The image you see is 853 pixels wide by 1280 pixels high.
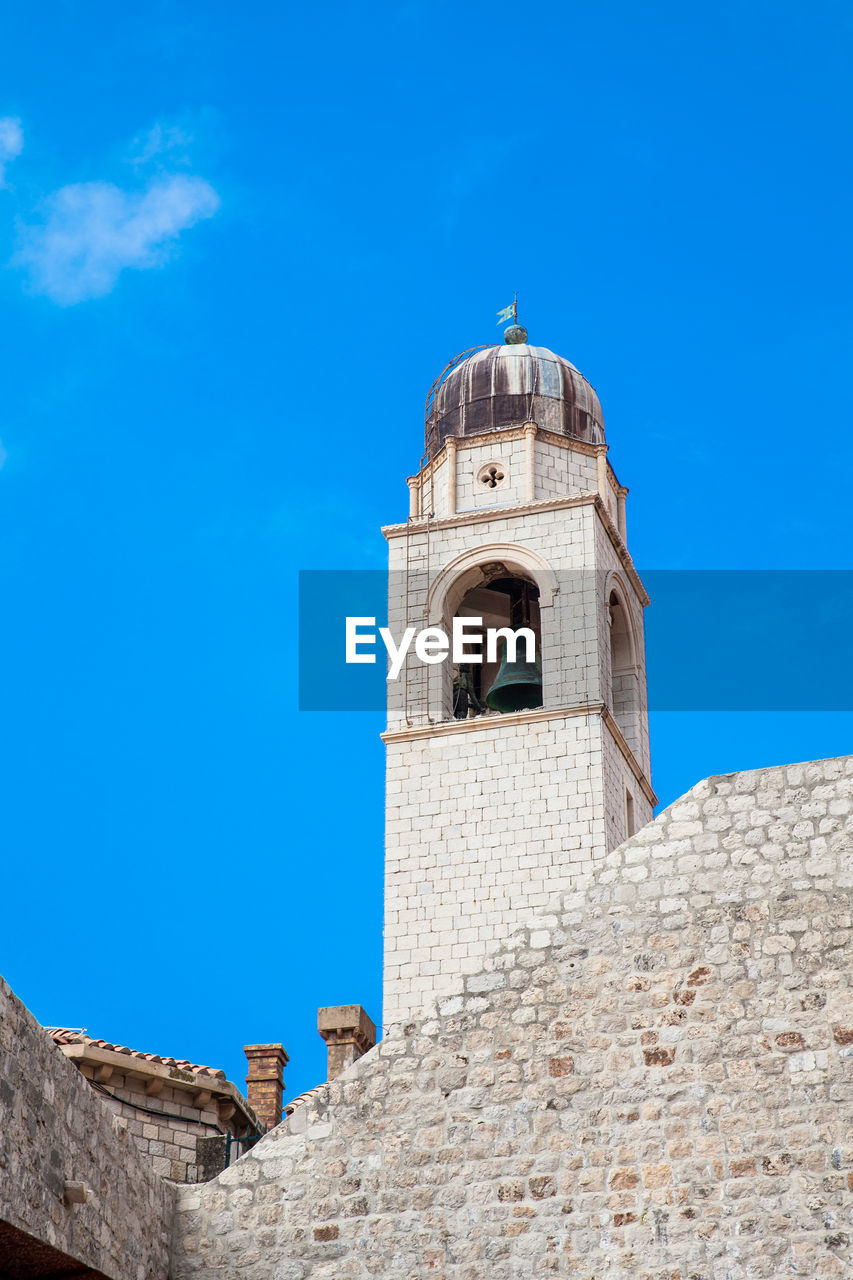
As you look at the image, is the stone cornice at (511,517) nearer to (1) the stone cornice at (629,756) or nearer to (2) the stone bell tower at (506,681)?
(2) the stone bell tower at (506,681)

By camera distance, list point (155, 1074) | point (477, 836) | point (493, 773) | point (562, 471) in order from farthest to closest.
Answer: point (562, 471), point (493, 773), point (477, 836), point (155, 1074)

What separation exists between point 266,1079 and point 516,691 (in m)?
8.17

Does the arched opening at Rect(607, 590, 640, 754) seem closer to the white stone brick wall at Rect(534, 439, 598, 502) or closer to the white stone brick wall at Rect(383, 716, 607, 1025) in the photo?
the white stone brick wall at Rect(534, 439, 598, 502)

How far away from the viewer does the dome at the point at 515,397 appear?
29438 millimetres

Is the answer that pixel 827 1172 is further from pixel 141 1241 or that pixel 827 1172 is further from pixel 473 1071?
pixel 141 1241

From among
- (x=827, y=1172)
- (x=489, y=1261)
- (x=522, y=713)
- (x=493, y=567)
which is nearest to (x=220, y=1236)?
(x=489, y=1261)

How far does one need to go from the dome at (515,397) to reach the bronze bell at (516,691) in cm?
461

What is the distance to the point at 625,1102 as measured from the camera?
9344 millimetres

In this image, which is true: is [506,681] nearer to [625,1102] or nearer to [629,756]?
[629,756]

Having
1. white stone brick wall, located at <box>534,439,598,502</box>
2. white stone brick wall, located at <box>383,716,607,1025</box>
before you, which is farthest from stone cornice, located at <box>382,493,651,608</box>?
white stone brick wall, located at <box>383,716,607,1025</box>

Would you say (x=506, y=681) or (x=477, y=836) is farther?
(x=506, y=681)

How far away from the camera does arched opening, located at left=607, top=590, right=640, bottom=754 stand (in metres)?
27.9

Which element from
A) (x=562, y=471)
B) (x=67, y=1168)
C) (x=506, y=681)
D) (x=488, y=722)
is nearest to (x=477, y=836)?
(x=488, y=722)

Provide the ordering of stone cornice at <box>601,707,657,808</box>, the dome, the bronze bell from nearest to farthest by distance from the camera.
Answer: stone cornice at <box>601,707,657,808</box>
the bronze bell
the dome
